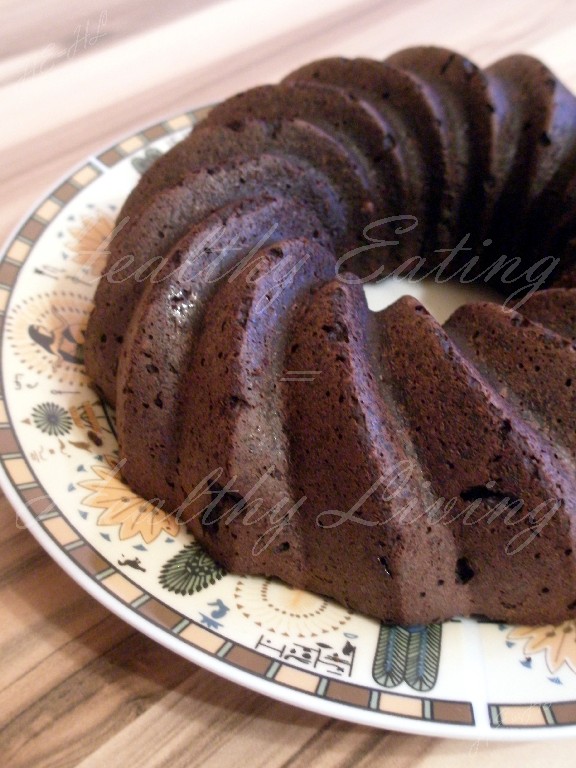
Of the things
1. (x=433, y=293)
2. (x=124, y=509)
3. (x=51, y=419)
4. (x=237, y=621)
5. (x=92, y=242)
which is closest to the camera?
(x=237, y=621)

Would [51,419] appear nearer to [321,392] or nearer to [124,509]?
[124,509]

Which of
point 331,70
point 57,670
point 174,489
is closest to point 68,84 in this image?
point 331,70

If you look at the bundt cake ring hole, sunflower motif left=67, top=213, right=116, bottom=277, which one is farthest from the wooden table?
the bundt cake ring hole

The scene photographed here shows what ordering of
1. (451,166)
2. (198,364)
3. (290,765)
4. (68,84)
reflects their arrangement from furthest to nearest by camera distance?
(68,84)
(451,166)
(198,364)
(290,765)

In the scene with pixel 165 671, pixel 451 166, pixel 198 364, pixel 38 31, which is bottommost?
pixel 165 671

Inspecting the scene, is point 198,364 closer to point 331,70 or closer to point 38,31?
point 331,70

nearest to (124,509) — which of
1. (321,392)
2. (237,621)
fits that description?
(237,621)

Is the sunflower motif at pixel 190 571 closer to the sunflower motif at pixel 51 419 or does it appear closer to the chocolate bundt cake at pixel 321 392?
the chocolate bundt cake at pixel 321 392
